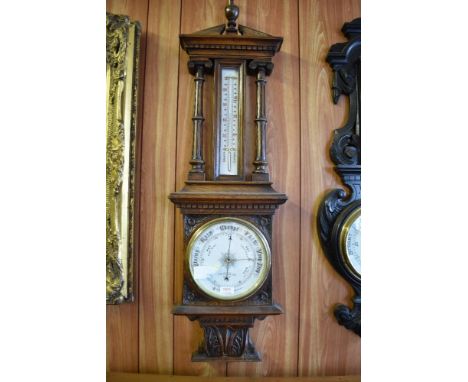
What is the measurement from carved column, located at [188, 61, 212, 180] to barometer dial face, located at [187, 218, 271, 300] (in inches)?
5.7

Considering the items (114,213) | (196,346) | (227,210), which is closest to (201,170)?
(227,210)

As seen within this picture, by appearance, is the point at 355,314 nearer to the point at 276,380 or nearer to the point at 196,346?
the point at 276,380

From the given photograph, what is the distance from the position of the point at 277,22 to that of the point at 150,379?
3.58ft

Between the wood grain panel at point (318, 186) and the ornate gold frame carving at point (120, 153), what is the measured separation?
49 cm

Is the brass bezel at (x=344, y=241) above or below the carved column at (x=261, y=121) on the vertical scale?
below

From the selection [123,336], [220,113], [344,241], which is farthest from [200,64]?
[123,336]

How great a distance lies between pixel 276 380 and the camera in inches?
34.2

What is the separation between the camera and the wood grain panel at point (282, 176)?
0.89m

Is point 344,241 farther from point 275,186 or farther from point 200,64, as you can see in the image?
point 200,64

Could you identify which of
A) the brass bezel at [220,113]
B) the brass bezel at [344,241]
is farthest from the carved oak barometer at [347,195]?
the brass bezel at [220,113]

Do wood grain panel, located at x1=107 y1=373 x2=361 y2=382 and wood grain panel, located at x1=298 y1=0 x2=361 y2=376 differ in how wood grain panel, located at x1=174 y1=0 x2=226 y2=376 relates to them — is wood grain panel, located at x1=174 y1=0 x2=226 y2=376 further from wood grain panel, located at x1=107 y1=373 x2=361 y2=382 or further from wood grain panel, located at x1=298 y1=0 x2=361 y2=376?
wood grain panel, located at x1=298 y1=0 x2=361 y2=376

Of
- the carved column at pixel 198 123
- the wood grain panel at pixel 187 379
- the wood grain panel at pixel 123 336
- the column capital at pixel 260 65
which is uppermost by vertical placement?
the column capital at pixel 260 65

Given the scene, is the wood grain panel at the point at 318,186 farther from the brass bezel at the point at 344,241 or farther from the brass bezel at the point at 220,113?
the brass bezel at the point at 220,113

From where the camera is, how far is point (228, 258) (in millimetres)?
827
